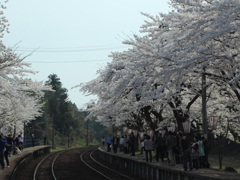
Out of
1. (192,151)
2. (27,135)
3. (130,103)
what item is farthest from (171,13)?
(27,135)

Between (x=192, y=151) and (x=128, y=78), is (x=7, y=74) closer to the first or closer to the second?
(x=128, y=78)

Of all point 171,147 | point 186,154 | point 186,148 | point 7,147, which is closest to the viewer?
point 186,154

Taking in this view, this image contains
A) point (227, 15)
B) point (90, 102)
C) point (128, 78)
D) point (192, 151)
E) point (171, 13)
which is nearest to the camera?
point (227, 15)

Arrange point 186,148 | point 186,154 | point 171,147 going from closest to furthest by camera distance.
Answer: point 186,154
point 186,148
point 171,147

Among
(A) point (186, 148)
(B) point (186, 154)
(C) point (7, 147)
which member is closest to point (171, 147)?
(A) point (186, 148)

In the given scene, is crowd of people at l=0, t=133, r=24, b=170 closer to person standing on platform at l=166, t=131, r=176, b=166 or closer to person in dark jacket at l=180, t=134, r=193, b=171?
person standing on platform at l=166, t=131, r=176, b=166

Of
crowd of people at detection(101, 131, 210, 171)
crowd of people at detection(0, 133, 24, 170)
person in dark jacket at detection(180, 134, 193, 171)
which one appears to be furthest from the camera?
crowd of people at detection(0, 133, 24, 170)

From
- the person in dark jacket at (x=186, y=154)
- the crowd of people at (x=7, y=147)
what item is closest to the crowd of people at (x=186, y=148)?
the person in dark jacket at (x=186, y=154)

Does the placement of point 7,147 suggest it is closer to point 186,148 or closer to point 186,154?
point 186,148

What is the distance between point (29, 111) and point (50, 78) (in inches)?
2621

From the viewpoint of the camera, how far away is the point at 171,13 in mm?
13641

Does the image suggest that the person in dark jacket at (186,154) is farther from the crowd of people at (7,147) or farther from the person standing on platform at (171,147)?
the crowd of people at (7,147)

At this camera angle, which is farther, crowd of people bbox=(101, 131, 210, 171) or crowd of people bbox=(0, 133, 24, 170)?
crowd of people bbox=(0, 133, 24, 170)

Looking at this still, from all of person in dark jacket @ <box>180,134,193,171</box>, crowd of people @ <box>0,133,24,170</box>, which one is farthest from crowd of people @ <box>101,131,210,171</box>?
crowd of people @ <box>0,133,24,170</box>
